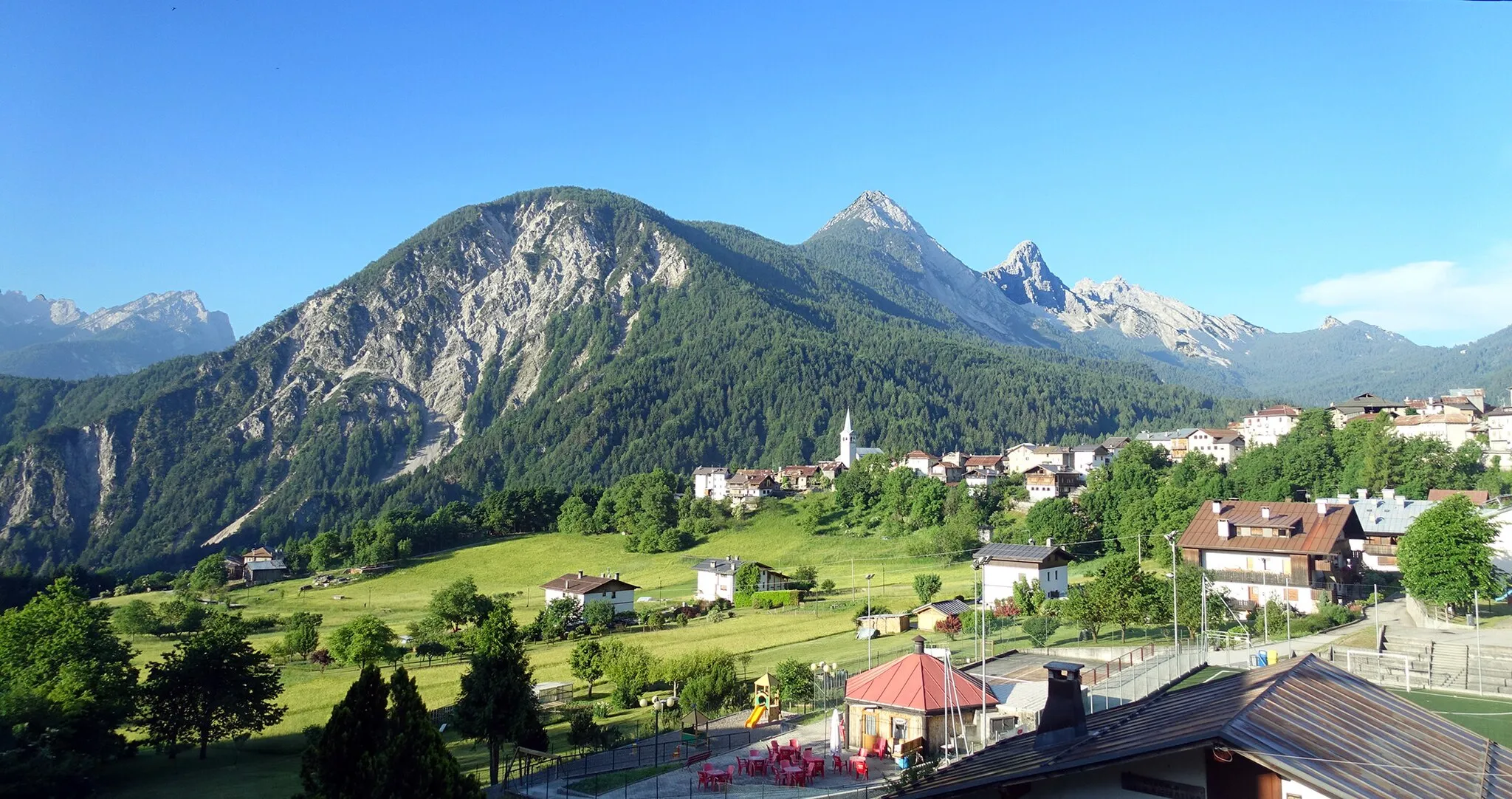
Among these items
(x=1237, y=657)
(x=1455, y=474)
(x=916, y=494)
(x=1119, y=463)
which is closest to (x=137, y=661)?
(x=1237, y=657)

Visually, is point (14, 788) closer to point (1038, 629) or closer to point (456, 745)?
point (456, 745)

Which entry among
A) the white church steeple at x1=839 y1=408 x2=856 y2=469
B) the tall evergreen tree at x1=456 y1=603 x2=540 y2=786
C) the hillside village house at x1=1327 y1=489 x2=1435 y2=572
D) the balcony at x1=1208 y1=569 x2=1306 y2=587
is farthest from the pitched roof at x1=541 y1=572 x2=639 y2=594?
the white church steeple at x1=839 y1=408 x2=856 y2=469

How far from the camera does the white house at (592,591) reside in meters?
66.2

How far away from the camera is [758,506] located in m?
123

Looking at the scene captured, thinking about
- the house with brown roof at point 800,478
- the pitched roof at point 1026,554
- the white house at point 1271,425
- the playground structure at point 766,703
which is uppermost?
the white house at point 1271,425

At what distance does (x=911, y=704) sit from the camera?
26797 millimetres

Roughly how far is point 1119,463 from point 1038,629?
186 ft

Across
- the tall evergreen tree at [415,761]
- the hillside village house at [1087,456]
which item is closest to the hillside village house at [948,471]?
the hillside village house at [1087,456]

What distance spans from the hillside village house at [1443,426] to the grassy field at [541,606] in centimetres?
6281

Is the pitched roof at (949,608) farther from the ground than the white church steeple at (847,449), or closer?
closer

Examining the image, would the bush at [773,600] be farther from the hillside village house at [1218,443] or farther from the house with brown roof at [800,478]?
the hillside village house at [1218,443]

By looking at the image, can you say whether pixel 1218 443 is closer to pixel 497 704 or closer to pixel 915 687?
pixel 915 687

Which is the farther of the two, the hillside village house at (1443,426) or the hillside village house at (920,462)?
the hillside village house at (920,462)

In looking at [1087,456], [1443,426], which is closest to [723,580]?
[1087,456]
